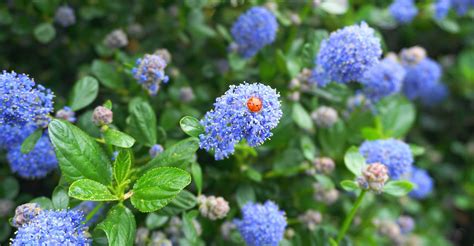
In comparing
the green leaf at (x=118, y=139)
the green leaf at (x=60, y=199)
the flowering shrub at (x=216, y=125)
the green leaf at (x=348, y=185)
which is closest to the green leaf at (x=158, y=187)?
the flowering shrub at (x=216, y=125)

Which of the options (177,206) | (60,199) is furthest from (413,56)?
(60,199)

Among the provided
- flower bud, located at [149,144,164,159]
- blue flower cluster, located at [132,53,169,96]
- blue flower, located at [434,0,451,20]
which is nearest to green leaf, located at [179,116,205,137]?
flower bud, located at [149,144,164,159]

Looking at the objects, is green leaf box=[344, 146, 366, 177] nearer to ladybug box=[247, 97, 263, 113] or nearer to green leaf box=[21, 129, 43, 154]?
ladybug box=[247, 97, 263, 113]

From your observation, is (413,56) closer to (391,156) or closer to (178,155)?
(391,156)

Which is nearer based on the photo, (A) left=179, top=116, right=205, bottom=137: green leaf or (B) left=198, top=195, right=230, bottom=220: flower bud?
(A) left=179, top=116, right=205, bottom=137: green leaf

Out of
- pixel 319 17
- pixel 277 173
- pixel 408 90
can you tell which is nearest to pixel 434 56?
pixel 408 90
